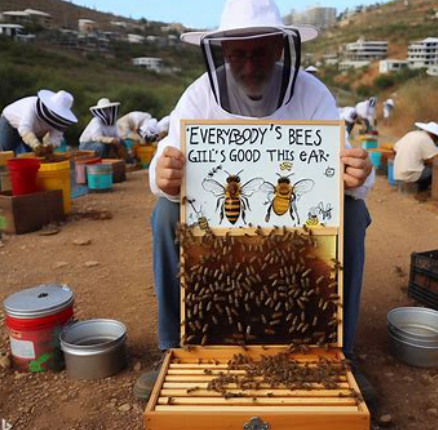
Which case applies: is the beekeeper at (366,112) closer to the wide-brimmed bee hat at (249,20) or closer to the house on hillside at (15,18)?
the wide-brimmed bee hat at (249,20)

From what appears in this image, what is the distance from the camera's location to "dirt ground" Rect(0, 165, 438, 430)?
92.9 inches

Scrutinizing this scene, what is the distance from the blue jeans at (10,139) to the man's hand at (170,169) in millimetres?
6213

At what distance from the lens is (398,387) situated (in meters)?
2.55

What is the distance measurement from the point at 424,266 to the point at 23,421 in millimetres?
2723

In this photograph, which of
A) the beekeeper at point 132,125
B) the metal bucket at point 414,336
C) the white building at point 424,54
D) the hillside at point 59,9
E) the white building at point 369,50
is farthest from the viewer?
the white building at point 369,50

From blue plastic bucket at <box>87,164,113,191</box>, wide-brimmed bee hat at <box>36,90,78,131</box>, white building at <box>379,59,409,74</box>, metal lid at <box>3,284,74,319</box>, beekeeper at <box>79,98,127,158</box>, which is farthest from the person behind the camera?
white building at <box>379,59,409,74</box>

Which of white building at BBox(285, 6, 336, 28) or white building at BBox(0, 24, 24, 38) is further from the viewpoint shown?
white building at BBox(285, 6, 336, 28)

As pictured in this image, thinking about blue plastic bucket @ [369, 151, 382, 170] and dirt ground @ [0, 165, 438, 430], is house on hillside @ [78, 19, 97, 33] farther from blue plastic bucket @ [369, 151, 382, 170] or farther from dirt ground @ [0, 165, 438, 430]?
dirt ground @ [0, 165, 438, 430]

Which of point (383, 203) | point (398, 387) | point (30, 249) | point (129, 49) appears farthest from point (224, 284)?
point (129, 49)

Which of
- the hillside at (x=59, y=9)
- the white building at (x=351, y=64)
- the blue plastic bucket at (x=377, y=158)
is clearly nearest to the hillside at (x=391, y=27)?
the white building at (x=351, y=64)

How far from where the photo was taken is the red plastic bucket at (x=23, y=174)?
17.7ft

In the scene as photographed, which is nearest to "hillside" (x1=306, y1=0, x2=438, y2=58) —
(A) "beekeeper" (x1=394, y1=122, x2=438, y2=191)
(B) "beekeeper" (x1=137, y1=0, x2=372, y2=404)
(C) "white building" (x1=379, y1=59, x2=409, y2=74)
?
(C) "white building" (x1=379, y1=59, x2=409, y2=74)

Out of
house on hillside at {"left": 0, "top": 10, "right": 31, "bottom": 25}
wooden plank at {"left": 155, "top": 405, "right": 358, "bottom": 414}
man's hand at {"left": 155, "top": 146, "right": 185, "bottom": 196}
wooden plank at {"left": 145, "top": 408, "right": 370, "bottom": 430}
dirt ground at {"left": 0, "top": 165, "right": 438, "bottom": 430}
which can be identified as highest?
→ house on hillside at {"left": 0, "top": 10, "right": 31, "bottom": 25}

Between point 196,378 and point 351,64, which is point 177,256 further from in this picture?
point 351,64
